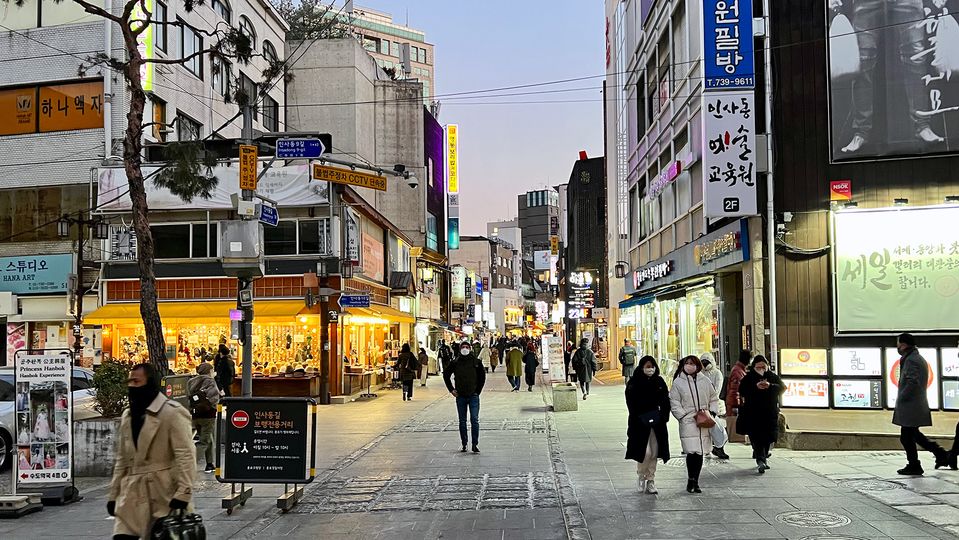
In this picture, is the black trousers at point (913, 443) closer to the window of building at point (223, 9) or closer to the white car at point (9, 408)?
the white car at point (9, 408)

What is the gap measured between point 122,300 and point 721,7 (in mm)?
20186

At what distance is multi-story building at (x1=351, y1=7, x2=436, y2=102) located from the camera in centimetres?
10981

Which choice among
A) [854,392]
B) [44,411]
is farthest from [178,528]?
[854,392]

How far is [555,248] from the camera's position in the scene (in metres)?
108

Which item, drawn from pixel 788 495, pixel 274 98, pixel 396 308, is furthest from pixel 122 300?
pixel 788 495

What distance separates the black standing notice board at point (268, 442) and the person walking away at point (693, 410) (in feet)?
13.9

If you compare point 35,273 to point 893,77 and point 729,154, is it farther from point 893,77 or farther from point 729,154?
point 893,77

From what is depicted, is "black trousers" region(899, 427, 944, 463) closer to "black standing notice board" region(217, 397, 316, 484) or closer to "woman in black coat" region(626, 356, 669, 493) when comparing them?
"woman in black coat" region(626, 356, 669, 493)

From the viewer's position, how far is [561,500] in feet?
32.9

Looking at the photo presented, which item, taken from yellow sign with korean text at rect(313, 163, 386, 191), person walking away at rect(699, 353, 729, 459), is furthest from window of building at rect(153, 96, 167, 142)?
person walking away at rect(699, 353, 729, 459)

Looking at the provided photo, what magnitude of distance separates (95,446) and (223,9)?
2854cm

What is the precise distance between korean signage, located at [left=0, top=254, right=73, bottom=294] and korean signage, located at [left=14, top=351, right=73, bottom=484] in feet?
68.1

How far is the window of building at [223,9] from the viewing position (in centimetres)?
3697

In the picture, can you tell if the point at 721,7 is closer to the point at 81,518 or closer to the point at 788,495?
the point at 788,495
